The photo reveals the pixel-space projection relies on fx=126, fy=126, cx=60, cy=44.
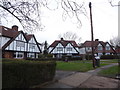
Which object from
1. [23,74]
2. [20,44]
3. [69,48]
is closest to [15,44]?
[20,44]

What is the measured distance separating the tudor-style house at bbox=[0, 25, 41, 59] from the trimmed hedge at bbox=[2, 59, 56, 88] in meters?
21.5

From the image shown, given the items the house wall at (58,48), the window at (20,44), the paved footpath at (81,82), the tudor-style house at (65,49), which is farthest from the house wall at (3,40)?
the tudor-style house at (65,49)

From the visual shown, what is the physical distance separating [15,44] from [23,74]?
2644 cm

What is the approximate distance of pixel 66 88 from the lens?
21.6ft

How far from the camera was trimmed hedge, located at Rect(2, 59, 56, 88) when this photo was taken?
4789mm

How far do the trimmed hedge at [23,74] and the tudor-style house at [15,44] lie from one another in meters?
21.5

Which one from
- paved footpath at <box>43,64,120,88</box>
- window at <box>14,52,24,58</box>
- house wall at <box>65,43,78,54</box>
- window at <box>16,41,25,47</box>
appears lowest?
paved footpath at <box>43,64,120,88</box>

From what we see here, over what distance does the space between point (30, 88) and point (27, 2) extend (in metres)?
4.66

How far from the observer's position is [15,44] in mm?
30234

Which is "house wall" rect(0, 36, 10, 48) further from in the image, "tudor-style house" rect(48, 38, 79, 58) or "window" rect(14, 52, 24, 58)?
"tudor-style house" rect(48, 38, 79, 58)

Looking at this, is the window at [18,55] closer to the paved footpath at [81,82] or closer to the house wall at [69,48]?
the house wall at [69,48]

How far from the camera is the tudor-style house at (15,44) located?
27.8 meters

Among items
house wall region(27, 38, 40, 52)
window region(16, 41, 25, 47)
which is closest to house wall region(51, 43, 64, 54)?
house wall region(27, 38, 40, 52)

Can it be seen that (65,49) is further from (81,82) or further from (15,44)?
(81,82)
